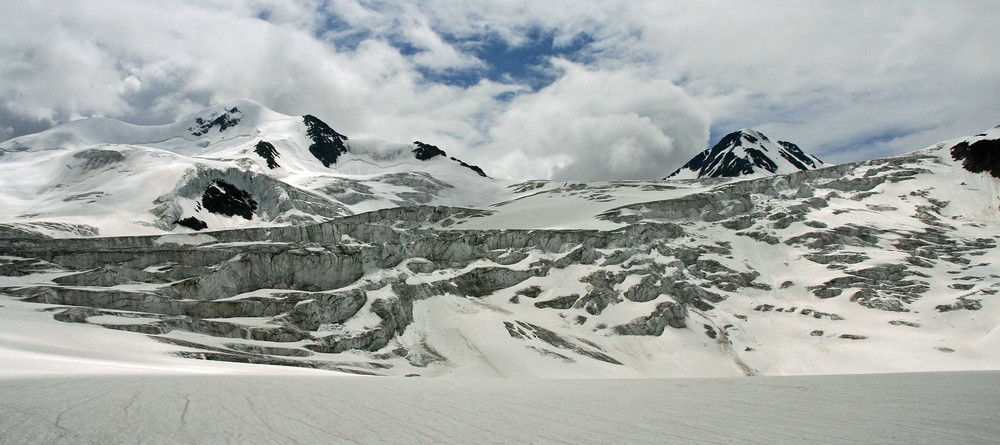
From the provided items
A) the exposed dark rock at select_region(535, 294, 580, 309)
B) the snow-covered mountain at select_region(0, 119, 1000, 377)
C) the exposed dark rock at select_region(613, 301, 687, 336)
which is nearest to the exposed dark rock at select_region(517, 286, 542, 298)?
the snow-covered mountain at select_region(0, 119, 1000, 377)

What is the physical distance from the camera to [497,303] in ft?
431

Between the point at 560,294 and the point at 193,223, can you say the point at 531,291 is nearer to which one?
the point at 560,294

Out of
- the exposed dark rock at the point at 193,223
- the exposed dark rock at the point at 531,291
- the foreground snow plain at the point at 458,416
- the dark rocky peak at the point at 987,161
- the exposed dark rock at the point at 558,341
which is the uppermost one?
the dark rocky peak at the point at 987,161

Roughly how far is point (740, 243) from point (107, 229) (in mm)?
172135

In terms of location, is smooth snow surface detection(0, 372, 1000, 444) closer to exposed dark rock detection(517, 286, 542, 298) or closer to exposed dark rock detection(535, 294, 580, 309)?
exposed dark rock detection(535, 294, 580, 309)

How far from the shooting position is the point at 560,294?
134m

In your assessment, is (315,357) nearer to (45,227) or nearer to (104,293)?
(104,293)

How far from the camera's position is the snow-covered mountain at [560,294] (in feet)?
312

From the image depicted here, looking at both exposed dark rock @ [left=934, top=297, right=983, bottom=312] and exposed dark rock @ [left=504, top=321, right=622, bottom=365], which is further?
exposed dark rock @ [left=934, top=297, right=983, bottom=312]

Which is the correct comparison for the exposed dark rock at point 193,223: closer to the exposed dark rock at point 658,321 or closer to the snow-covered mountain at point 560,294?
the snow-covered mountain at point 560,294

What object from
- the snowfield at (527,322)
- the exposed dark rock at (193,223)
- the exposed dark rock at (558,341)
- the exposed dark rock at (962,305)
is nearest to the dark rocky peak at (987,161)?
the snowfield at (527,322)

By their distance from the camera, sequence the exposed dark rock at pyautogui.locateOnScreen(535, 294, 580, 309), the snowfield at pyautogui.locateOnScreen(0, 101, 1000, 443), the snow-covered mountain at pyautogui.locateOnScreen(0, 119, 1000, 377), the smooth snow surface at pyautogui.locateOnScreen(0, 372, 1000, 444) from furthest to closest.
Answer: the exposed dark rock at pyautogui.locateOnScreen(535, 294, 580, 309) < the snow-covered mountain at pyautogui.locateOnScreen(0, 119, 1000, 377) < the snowfield at pyautogui.locateOnScreen(0, 101, 1000, 443) < the smooth snow surface at pyautogui.locateOnScreen(0, 372, 1000, 444)

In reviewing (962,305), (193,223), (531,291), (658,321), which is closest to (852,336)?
(962,305)

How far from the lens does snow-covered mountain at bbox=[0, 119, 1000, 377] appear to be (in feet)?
A: 312
